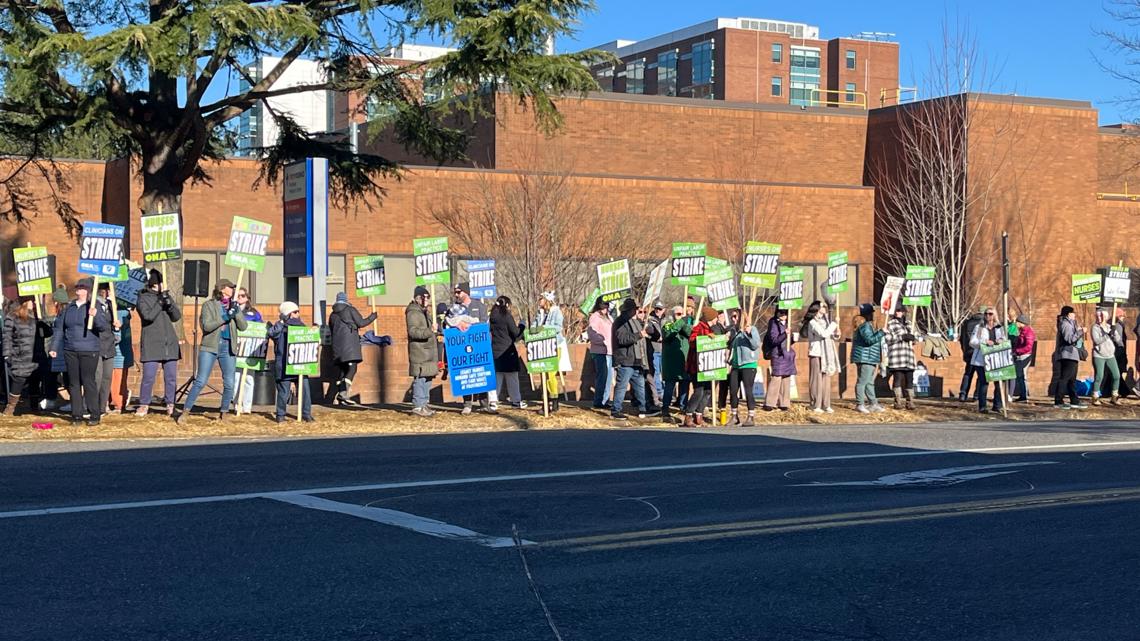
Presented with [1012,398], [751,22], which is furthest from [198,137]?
[751,22]

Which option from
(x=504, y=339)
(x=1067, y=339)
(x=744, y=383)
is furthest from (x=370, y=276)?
(x=1067, y=339)

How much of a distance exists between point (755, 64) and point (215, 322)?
87.3 metres

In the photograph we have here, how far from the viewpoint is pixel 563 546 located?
8453 mm

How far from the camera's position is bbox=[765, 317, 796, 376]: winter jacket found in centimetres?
2112

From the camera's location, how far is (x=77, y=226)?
24.1 metres

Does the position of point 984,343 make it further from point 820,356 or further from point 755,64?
point 755,64

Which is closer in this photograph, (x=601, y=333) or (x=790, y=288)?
(x=601, y=333)

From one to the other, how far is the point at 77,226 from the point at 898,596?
65.5 feet

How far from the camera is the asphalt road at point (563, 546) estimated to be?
21.8 ft

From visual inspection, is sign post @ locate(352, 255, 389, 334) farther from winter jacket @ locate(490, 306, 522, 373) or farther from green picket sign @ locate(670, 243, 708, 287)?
green picket sign @ locate(670, 243, 708, 287)

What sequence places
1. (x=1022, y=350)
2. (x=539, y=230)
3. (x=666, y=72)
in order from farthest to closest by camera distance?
(x=666, y=72)
(x=539, y=230)
(x=1022, y=350)

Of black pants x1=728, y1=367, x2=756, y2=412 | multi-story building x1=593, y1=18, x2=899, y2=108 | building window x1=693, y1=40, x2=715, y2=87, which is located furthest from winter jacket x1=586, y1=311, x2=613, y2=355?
building window x1=693, y1=40, x2=715, y2=87

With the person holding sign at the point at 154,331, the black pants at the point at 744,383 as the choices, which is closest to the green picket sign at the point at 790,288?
the black pants at the point at 744,383

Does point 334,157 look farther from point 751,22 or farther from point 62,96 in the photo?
point 751,22
